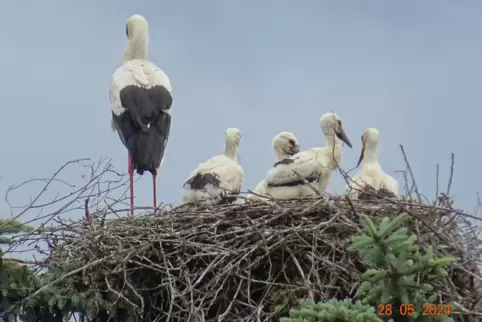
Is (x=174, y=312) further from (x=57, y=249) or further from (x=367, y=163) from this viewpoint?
(x=367, y=163)

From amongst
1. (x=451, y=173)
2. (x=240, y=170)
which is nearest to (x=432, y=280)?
(x=451, y=173)

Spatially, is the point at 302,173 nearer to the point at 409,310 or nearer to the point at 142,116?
the point at 142,116

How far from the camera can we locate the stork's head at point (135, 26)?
36.8 feet

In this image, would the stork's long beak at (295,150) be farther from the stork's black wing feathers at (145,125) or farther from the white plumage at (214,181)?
the stork's black wing feathers at (145,125)

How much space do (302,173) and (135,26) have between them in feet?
9.14

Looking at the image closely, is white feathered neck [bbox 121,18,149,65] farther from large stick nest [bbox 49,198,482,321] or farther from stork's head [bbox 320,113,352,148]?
large stick nest [bbox 49,198,482,321]

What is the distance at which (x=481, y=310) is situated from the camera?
6.86 meters

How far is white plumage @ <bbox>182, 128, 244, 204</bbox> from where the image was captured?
355 inches

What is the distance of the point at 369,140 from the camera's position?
403 inches

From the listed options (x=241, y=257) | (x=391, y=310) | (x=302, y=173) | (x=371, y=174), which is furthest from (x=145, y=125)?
(x=391, y=310)

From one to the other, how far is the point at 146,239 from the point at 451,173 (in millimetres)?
2008

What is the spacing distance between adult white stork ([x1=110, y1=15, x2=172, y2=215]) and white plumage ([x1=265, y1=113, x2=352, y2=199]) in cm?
102

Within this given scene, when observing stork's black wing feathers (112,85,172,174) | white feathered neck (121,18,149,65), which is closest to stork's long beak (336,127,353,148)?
stork's black wing feathers (112,85,172,174)

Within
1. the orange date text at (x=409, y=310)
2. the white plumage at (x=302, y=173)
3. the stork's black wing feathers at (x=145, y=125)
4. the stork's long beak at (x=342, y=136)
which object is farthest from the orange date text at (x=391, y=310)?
the stork's long beak at (x=342, y=136)
